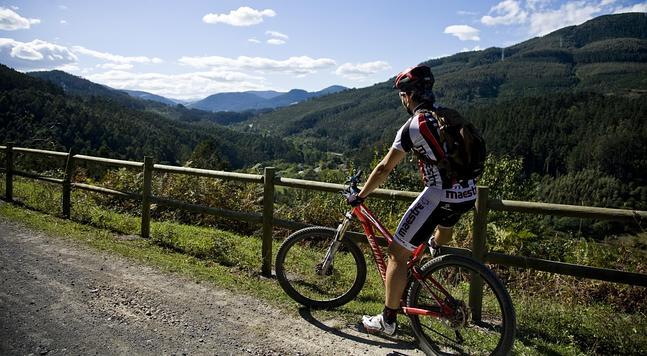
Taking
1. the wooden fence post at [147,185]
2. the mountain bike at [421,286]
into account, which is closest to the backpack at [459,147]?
the mountain bike at [421,286]

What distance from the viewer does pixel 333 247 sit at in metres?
4.89

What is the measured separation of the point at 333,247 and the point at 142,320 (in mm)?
2186

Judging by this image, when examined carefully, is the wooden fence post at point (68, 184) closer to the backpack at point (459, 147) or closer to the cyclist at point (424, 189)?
the cyclist at point (424, 189)

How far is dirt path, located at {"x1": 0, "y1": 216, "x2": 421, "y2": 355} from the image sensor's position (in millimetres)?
3953

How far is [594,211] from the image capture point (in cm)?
420

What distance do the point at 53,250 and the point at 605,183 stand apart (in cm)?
10959

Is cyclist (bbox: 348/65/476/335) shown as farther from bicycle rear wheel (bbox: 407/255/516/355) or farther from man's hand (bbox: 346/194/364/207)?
man's hand (bbox: 346/194/364/207)

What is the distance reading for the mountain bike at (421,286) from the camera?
12.6 ft

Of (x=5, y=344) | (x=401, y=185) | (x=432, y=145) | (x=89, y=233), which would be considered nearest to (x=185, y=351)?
(x=5, y=344)

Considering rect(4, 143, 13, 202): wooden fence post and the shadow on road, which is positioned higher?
rect(4, 143, 13, 202): wooden fence post

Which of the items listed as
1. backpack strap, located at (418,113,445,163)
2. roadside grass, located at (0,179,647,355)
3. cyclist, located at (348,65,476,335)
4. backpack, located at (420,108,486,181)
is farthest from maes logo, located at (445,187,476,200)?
roadside grass, located at (0,179,647,355)

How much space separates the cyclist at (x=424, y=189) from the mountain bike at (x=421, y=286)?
0.57 feet

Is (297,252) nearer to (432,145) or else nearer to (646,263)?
(432,145)

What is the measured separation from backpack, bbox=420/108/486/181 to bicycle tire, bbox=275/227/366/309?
1.78 m
